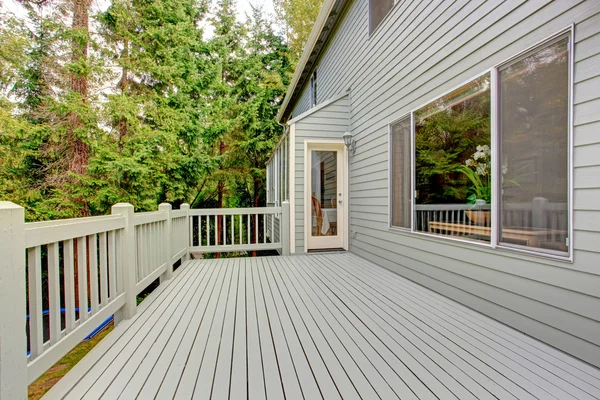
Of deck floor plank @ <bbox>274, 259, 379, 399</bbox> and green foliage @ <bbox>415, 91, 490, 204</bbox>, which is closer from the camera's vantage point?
deck floor plank @ <bbox>274, 259, 379, 399</bbox>

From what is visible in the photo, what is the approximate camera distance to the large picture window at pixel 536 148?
6.40 feet

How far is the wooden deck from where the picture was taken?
5.01 ft

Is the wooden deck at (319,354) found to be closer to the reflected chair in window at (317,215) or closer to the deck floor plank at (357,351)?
the deck floor plank at (357,351)

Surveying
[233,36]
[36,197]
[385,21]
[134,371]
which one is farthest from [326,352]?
[233,36]

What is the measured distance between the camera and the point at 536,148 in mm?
2105

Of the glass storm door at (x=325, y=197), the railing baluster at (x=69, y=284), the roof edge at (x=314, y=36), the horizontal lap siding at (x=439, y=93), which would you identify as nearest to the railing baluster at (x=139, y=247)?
the railing baluster at (x=69, y=284)

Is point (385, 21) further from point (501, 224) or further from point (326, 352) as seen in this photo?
point (326, 352)

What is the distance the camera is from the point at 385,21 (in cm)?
421

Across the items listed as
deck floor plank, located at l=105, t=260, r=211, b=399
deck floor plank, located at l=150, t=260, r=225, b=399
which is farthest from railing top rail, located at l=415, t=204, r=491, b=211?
deck floor plank, located at l=105, t=260, r=211, b=399

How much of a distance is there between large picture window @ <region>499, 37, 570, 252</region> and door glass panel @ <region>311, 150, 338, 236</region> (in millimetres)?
3376

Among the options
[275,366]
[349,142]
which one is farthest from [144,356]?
[349,142]

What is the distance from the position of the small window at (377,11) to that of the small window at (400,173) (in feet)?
5.69

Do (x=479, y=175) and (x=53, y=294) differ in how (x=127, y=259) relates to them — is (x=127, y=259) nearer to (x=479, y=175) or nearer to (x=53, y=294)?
(x=53, y=294)

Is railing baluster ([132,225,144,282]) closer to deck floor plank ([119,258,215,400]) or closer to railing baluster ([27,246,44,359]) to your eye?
Answer: deck floor plank ([119,258,215,400])
